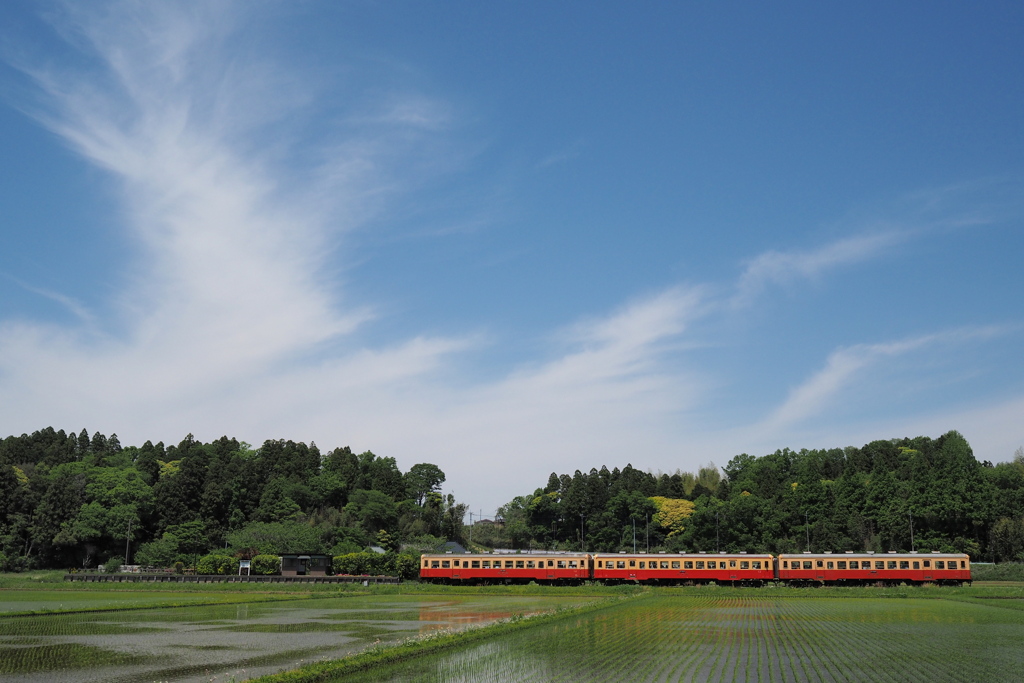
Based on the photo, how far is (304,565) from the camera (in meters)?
67.9

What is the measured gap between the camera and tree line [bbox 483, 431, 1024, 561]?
75938 millimetres

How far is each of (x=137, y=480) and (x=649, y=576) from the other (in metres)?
66.4

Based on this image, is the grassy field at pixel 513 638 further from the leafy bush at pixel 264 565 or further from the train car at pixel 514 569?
the leafy bush at pixel 264 565

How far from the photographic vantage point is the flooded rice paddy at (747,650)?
744 inches

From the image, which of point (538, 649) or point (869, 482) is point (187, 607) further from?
point (869, 482)

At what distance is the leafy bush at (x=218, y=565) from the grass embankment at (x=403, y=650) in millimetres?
42572

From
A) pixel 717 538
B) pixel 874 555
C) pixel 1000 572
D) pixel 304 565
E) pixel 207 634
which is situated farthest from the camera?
pixel 717 538

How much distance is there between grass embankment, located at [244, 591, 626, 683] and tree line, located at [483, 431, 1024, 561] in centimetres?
5797

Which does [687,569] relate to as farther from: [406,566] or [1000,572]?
[1000,572]

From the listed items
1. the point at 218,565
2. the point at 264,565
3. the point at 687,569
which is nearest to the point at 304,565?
the point at 264,565

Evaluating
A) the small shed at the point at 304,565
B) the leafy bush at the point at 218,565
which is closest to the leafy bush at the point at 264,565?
the small shed at the point at 304,565

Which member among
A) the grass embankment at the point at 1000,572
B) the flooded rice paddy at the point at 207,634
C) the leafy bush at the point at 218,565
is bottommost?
the grass embankment at the point at 1000,572

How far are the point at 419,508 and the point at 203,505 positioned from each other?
31.1 m

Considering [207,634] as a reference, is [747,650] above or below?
above
